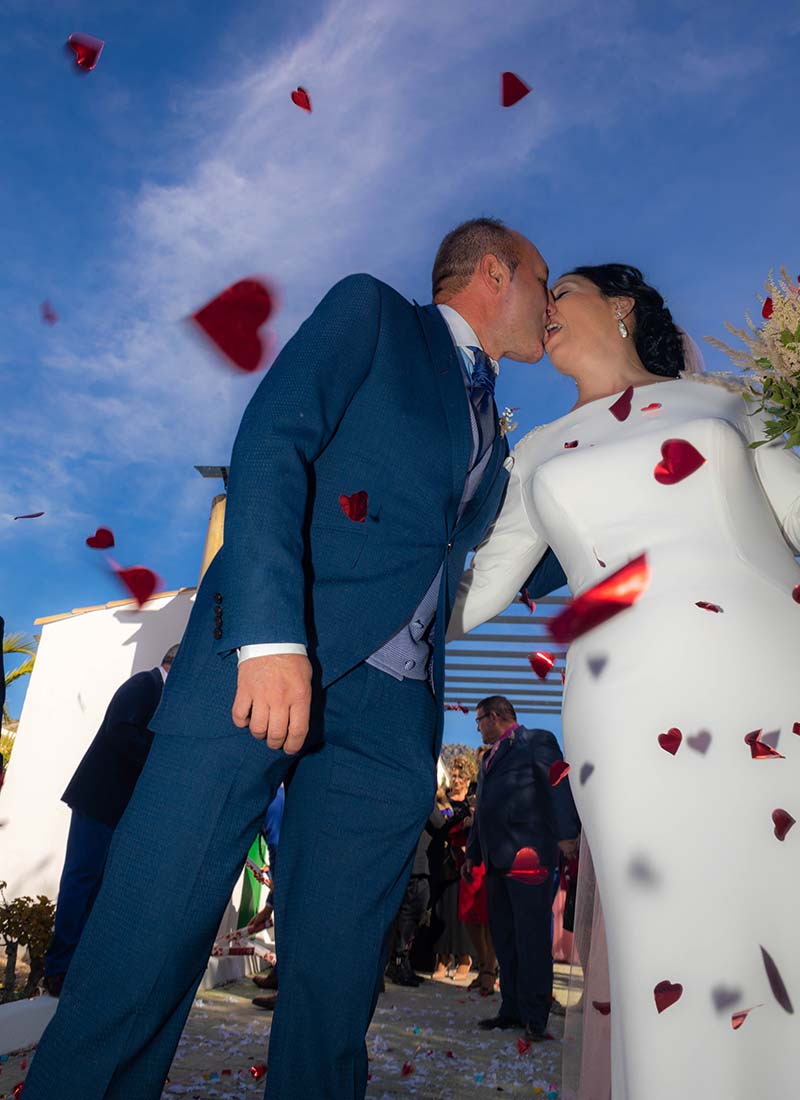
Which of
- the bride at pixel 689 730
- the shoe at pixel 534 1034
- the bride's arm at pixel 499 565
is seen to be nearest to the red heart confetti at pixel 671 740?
the bride at pixel 689 730

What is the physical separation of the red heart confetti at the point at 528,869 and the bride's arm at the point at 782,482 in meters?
4.40

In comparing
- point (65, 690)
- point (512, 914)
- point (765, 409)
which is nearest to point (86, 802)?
point (512, 914)

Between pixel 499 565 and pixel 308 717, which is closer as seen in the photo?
pixel 308 717

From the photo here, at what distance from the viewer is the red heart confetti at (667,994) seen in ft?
4.99

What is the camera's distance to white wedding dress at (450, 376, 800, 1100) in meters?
1.50

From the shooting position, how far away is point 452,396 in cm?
200

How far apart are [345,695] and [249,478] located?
0.47 meters

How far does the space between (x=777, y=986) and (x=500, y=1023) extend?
4.87m

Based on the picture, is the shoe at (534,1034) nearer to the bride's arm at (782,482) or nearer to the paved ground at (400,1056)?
the paved ground at (400,1056)

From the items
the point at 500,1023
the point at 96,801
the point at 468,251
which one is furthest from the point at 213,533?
the point at 468,251

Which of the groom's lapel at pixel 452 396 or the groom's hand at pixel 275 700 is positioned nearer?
the groom's hand at pixel 275 700

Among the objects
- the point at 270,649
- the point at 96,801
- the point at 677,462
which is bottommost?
the point at 270,649

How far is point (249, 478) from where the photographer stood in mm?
1611

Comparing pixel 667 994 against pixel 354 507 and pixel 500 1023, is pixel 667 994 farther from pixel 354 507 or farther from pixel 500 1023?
pixel 500 1023
